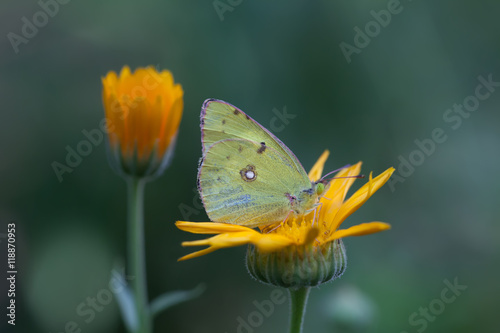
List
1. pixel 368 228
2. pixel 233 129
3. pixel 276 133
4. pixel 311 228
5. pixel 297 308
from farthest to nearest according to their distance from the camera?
1. pixel 276 133
2. pixel 233 129
3. pixel 297 308
4. pixel 311 228
5. pixel 368 228

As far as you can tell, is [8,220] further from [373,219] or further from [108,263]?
[373,219]

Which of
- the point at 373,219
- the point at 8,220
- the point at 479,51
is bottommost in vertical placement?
the point at 373,219

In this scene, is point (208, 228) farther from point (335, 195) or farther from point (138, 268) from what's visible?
point (335, 195)

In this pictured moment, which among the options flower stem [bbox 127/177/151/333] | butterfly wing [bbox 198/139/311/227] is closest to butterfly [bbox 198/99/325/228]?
butterfly wing [bbox 198/139/311/227]

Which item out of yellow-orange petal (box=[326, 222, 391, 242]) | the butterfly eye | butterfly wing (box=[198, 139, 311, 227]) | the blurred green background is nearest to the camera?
yellow-orange petal (box=[326, 222, 391, 242])

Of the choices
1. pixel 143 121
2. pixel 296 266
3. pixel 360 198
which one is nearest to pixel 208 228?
pixel 296 266

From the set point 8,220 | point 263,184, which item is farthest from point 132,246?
point 8,220

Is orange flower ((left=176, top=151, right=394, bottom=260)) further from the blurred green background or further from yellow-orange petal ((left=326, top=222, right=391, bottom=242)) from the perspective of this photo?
the blurred green background
